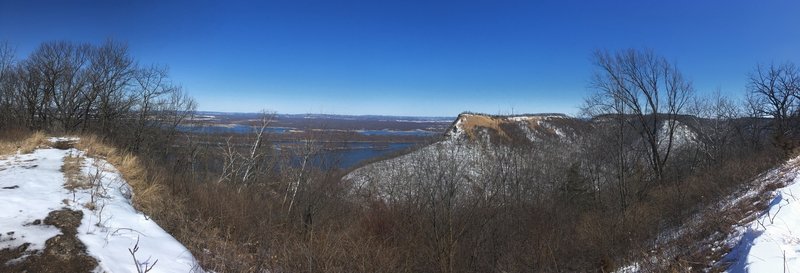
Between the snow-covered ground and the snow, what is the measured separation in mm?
7416

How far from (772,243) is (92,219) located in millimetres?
9738

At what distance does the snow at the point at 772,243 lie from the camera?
16.6ft

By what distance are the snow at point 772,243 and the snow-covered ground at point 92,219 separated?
7.42 meters

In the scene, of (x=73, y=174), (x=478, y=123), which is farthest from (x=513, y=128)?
(x=73, y=174)

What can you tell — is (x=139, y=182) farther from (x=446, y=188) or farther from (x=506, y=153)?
(x=506, y=153)

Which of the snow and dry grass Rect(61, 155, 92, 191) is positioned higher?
dry grass Rect(61, 155, 92, 191)

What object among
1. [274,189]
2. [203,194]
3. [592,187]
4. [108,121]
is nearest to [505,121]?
[592,187]

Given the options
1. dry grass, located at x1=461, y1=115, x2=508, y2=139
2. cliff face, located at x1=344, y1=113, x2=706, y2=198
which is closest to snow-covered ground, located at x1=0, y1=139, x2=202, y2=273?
cliff face, located at x1=344, y1=113, x2=706, y2=198

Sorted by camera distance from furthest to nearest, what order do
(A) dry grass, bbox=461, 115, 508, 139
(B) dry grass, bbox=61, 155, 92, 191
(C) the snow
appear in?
(A) dry grass, bbox=461, 115, 508, 139 < (B) dry grass, bbox=61, 155, 92, 191 < (C) the snow

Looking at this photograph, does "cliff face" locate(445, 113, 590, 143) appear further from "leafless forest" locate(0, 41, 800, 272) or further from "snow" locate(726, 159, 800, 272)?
"snow" locate(726, 159, 800, 272)

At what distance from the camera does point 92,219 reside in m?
6.33

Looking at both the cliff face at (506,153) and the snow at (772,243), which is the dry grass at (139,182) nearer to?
the snow at (772,243)

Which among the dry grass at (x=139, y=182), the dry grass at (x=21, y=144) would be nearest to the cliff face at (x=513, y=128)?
the dry grass at (x=139, y=182)

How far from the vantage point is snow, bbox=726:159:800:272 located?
507 cm
